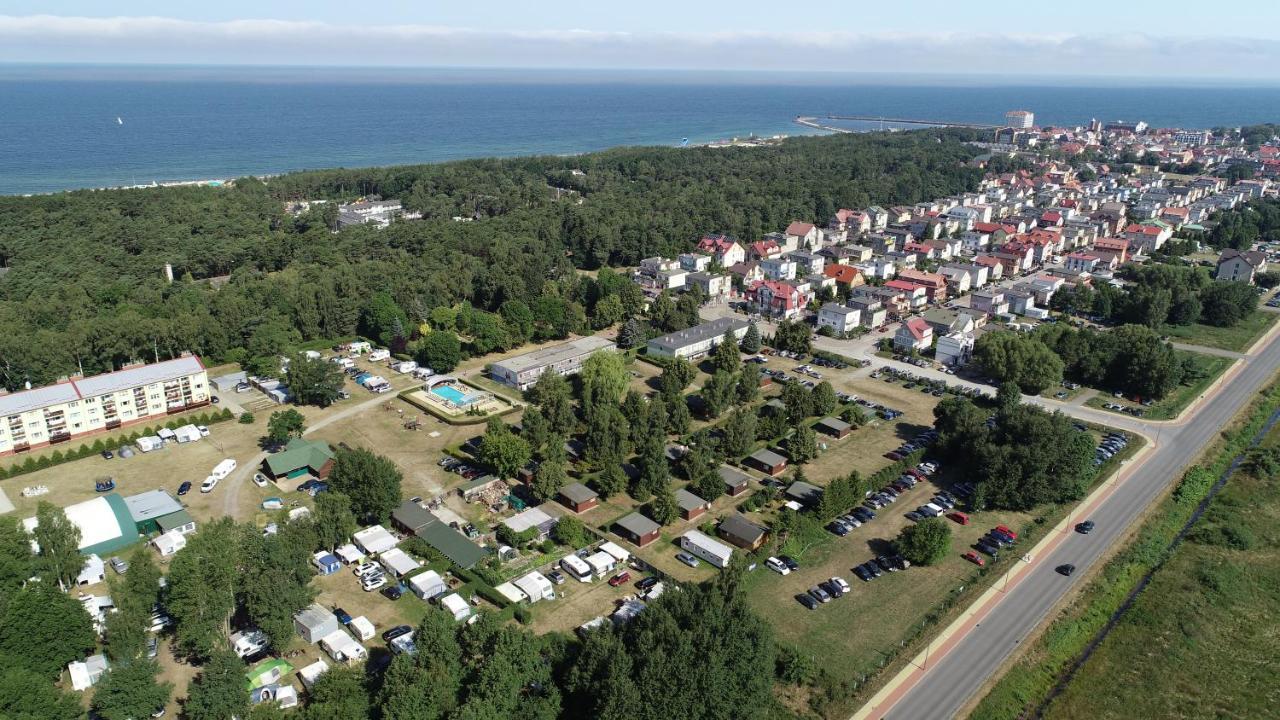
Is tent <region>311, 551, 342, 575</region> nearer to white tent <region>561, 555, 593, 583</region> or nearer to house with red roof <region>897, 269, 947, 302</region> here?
white tent <region>561, 555, 593, 583</region>

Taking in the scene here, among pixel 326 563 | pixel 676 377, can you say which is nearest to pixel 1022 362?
pixel 676 377

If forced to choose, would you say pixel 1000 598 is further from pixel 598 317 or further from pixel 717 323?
pixel 598 317

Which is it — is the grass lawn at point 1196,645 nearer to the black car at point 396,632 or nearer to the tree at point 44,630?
→ the black car at point 396,632

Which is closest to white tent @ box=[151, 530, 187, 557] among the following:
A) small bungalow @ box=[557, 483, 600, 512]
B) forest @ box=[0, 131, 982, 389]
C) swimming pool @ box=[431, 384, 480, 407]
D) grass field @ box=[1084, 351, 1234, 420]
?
small bungalow @ box=[557, 483, 600, 512]

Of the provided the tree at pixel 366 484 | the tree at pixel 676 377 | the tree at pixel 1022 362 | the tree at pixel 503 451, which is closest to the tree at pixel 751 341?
the tree at pixel 676 377

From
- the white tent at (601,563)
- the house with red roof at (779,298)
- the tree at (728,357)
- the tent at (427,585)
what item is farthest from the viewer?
the house with red roof at (779,298)

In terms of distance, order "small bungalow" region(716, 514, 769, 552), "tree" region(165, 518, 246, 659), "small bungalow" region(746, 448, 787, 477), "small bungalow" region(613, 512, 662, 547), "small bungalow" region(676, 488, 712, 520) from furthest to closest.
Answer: "small bungalow" region(746, 448, 787, 477) → "small bungalow" region(676, 488, 712, 520) → "small bungalow" region(613, 512, 662, 547) → "small bungalow" region(716, 514, 769, 552) → "tree" region(165, 518, 246, 659)

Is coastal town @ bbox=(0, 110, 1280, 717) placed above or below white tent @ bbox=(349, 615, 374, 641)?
above
